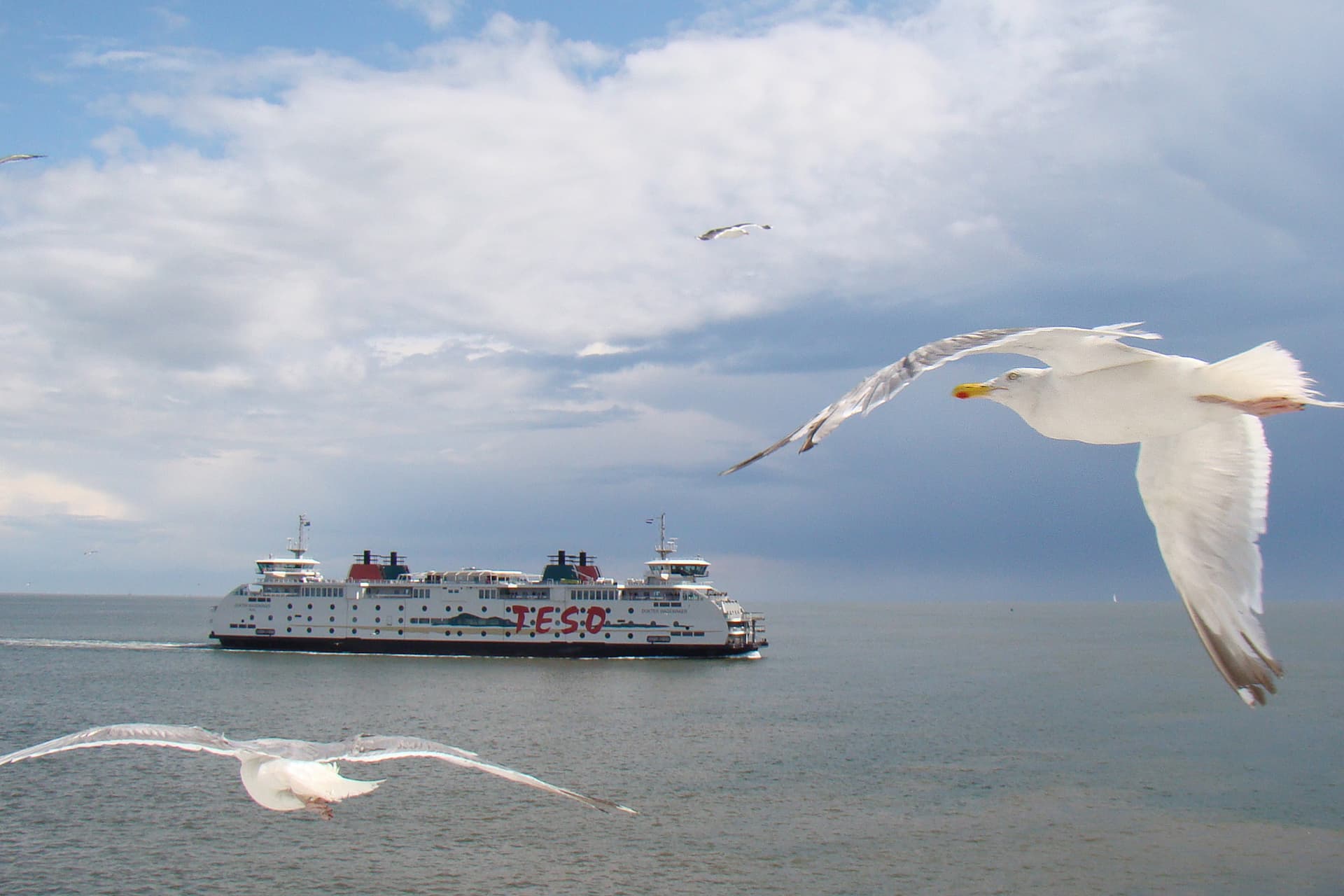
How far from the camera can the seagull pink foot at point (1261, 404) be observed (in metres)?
2.95

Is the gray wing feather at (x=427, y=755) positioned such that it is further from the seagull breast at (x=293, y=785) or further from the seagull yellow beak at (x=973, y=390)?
the seagull yellow beak at (x=973, y=390)

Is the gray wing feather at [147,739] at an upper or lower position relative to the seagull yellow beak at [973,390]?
lower

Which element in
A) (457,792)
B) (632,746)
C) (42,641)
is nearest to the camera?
(457,792)

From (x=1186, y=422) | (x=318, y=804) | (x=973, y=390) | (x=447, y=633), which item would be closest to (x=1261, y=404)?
(x=1186, y=422)

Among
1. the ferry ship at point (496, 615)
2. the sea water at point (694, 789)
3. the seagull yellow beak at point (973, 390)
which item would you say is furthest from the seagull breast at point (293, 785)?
the ferry ship at point (496, 615)

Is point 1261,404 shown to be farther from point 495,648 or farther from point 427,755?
point 495,648

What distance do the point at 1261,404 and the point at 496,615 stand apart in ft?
141

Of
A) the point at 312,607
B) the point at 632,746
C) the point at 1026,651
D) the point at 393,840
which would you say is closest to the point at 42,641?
the point at 312,607

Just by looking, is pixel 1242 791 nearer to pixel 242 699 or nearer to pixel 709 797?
pixel 709 797

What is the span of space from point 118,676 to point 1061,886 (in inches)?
1406

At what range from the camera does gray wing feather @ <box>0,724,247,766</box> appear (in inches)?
177

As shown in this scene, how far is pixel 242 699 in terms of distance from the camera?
1240 inches

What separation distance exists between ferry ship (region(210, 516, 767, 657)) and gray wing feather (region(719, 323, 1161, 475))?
4054 centimetres

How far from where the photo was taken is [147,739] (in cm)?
474
